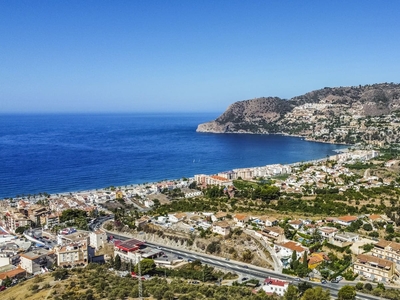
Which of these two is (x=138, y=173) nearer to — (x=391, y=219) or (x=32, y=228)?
(x=32, y=228)

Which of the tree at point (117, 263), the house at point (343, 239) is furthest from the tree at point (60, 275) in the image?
the house at point (343, 239)

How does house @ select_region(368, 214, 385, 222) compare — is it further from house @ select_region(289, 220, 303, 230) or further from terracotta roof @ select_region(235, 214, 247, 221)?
terracotta roof @ select_region(235, 214, 247, 221)

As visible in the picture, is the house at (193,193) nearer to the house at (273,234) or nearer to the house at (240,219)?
the house at (240,219)

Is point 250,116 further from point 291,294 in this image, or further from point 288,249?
point 291,294

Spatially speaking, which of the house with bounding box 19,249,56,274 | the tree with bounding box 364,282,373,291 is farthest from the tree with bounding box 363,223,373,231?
the house with bounding box 19,249,56,274

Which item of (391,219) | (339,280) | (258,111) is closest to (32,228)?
(339,280)

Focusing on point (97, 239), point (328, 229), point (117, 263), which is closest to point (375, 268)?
point (328, 229)
